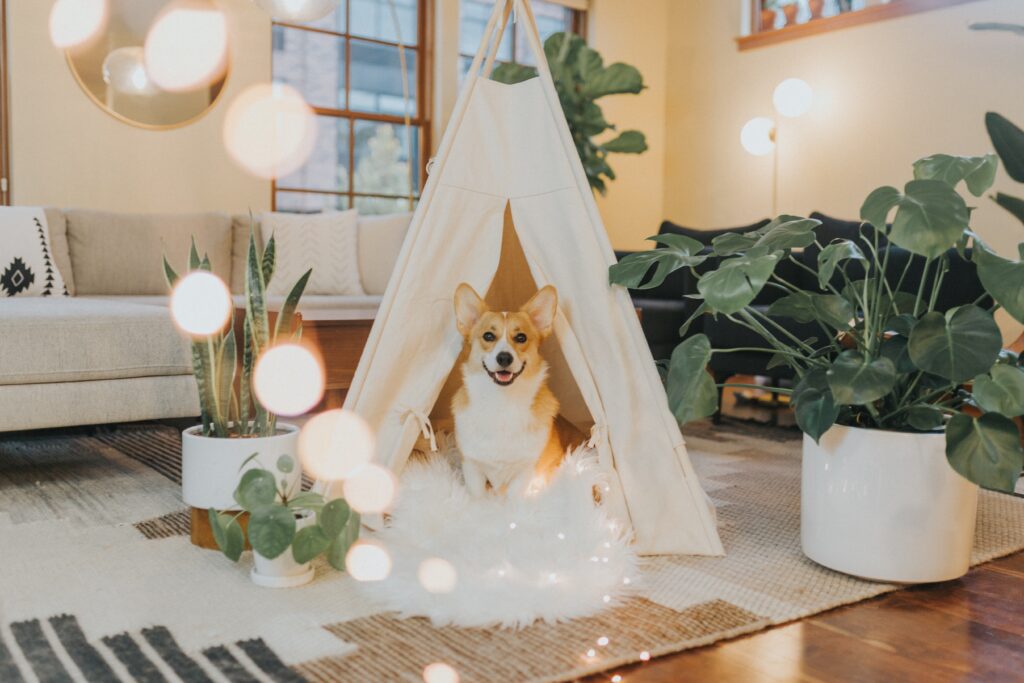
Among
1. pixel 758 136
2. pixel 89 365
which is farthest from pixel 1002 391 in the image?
pixel 758 136

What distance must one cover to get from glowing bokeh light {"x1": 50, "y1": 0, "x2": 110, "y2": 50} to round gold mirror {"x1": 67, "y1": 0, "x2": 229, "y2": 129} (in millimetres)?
25

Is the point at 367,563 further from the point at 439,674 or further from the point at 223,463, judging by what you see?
the point at 439,674

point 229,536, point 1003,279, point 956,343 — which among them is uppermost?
point 1003,279

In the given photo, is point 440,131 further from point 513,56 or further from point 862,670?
point 862,670

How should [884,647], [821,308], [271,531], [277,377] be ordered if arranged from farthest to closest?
1. [277,377]
2. [821,308]
3. [271,531]
4. [884,647]

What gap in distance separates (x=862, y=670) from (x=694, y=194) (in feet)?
17.6

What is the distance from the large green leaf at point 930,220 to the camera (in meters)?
1.47

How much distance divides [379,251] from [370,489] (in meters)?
2.54

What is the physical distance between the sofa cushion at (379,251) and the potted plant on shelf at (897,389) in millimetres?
2605

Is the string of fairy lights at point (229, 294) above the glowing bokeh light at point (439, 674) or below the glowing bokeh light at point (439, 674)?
above

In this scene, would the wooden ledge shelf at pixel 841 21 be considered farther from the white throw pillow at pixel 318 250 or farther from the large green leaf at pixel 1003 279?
the large green leaf at pixel 1003 279

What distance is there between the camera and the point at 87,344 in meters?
2.22

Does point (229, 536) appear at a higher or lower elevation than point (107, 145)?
lower

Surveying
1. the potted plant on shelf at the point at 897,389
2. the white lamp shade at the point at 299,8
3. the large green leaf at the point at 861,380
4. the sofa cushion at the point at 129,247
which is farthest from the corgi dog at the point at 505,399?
the sofa cushion at the point at 129,247
